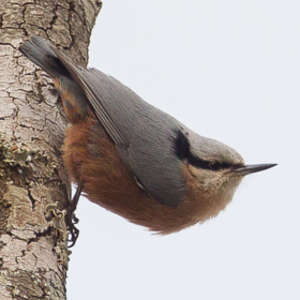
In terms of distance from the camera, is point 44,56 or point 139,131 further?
point 139,131

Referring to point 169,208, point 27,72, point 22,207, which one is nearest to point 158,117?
point 169,208

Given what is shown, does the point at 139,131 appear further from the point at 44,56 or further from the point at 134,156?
the point at 44,56

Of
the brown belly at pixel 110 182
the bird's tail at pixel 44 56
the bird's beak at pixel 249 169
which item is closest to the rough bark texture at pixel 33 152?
the bird's tail at pixel 44 56

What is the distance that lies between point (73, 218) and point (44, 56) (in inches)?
40.5

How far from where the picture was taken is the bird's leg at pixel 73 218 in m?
3.74

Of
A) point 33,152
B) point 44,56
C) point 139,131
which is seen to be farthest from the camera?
point 139,131

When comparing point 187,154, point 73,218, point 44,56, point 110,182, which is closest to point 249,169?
point 187,154

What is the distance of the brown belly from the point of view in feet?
13.1

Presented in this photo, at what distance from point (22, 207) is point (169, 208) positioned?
1.37 metres

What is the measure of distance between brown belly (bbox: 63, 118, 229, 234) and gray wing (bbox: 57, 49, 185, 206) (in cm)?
6

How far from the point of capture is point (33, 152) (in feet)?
11.0

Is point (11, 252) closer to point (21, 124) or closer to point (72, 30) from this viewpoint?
point (21, 124)

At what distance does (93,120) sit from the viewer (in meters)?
4.11

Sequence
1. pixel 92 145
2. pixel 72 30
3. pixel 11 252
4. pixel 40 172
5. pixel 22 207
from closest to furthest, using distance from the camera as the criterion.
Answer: pixel 11 252 → pixel 22 207 → pixel 40 172 → pixel 92 145 → pixel 72 30
